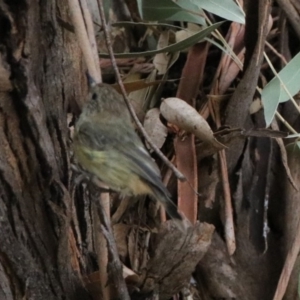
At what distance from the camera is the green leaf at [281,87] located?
1302 mm

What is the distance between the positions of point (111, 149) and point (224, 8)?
45 cm

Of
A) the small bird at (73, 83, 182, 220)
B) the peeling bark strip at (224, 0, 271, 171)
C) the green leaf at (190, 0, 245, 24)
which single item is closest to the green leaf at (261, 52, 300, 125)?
the peeling bark strip at (224, 0, 271, 171)

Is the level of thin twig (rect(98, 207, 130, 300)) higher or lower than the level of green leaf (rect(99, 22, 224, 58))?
lower

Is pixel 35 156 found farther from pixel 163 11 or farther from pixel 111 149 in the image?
pixel 163 11

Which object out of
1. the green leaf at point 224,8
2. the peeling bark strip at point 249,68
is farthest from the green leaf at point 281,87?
the green leaf at point 224,8

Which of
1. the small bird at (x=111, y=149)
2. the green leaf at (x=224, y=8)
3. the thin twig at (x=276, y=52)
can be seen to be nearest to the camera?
the small bird at (x=111, y=149)

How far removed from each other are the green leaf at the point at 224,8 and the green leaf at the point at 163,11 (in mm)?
55

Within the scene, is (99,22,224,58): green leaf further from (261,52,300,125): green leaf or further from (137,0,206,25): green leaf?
(261,52,300,125): green leaf

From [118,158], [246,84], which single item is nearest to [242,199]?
[246,84]

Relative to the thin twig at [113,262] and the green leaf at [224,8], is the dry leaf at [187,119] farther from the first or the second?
the thin twig at [113,262]

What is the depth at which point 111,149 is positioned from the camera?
98cm

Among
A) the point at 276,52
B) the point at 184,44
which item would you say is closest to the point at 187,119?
the point at 184,44

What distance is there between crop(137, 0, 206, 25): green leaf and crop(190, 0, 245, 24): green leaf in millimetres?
55

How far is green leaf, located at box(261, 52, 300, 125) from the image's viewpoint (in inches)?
51.3
